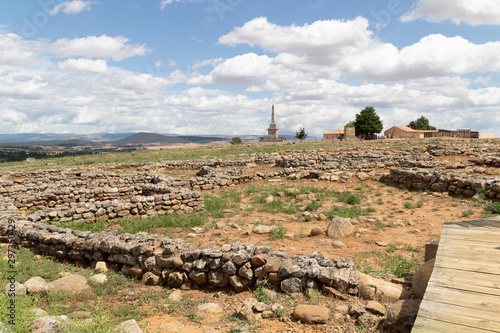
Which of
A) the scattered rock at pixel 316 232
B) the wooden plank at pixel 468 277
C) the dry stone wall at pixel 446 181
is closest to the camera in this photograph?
the wooden plank at pixel 468 277

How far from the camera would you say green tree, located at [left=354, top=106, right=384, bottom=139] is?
236 ft

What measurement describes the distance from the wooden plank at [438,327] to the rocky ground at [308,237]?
3.29 feet

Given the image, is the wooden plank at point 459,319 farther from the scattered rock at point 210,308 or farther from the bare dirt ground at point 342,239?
the scattered rock at point 210,308

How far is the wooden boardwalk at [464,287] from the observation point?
3047mm

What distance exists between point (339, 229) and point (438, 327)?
575 cm

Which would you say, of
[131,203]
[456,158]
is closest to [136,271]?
[131,203]

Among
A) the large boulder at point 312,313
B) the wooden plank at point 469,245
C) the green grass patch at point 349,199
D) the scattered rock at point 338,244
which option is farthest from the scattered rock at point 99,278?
the green grass patch at point 349,199

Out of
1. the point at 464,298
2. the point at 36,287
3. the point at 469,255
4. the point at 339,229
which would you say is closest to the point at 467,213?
the point at 339,229

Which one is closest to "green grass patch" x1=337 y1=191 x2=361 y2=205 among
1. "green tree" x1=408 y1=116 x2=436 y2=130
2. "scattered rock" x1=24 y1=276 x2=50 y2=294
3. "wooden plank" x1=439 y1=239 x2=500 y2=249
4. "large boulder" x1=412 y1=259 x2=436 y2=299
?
"wooden plank" x1=439 y1=239 x2=500 y2=249

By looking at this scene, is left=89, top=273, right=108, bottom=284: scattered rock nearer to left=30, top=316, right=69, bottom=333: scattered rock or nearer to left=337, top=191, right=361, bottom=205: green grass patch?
left=30, top=316, right=69, bottom=333: scattered rock

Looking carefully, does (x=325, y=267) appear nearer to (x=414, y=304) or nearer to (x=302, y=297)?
(x=302, y=297)

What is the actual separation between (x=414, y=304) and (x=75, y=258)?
8.06 meters

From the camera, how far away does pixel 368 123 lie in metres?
72.1

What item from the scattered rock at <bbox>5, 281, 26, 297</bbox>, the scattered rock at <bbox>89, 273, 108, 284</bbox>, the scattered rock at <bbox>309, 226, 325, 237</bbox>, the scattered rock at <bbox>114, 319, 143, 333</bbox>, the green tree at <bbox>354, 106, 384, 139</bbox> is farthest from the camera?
the green tree at <bbox>354, 106, 384, 139</bbox>
